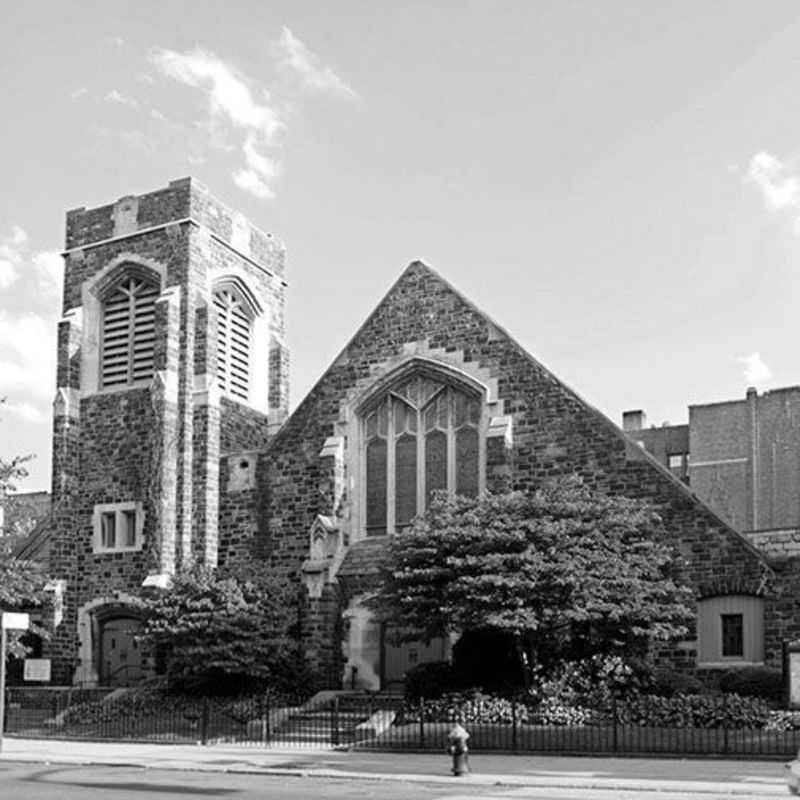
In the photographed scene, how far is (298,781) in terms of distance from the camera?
2142 centimetres

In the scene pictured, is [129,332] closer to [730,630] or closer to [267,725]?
[267,725]

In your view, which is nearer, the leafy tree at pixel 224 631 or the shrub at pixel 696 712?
the shrub at pixel 696 712

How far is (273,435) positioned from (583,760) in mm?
18260

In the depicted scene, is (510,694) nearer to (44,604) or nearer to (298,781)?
(298,781)

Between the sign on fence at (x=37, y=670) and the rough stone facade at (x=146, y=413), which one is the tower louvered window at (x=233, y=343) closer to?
the rough stone facade at (x=146, y=413)

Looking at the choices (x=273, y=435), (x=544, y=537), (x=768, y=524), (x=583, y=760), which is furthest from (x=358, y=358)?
(x=768, y=524)

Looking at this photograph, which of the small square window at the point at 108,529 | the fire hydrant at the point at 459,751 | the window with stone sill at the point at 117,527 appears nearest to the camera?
the fire hydrant at the point at 459,751

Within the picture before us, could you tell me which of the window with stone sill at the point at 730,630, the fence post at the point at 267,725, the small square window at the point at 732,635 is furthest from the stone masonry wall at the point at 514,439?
the fence post at the point at 267,725

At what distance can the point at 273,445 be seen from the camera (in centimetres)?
3778

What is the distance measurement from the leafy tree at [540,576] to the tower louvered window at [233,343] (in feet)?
36.5

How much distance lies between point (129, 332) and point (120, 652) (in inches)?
354

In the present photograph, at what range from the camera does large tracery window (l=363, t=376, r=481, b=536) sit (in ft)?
115

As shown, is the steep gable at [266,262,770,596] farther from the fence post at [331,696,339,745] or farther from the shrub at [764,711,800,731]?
the fence post at [331,696,339,745]

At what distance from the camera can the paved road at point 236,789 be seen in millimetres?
18484
